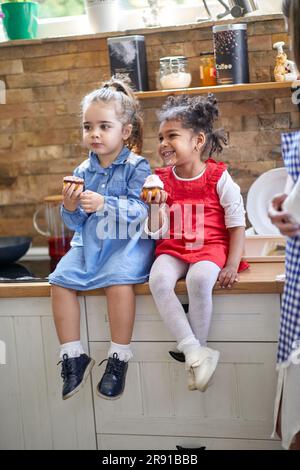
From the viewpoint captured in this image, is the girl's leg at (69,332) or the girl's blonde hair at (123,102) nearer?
the girl's leg at (69,332)

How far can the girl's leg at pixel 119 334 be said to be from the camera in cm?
213

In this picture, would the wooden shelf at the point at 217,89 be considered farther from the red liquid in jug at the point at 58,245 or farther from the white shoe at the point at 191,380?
the white shoe at the point at 191,380

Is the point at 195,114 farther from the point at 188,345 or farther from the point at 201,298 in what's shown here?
the point at 188,345

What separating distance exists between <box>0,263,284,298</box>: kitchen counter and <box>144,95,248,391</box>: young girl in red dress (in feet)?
0.09

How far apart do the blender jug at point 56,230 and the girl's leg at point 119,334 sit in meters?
0.64

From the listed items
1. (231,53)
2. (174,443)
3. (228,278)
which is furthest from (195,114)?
(174,443)

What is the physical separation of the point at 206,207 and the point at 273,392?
1.81 feet

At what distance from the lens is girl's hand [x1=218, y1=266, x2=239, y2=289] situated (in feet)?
6.85

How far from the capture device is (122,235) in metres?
2.24

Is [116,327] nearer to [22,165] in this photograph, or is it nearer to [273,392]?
[273,392]

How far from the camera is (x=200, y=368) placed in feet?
6.61

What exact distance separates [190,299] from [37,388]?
0.58 m

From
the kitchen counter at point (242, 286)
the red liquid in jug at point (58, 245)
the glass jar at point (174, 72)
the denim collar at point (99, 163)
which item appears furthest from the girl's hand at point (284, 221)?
the red liquid in jug at point (58, 245)

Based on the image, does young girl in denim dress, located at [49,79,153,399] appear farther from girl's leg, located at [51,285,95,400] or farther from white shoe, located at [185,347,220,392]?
white shoe, located at [185,347,220,392]
